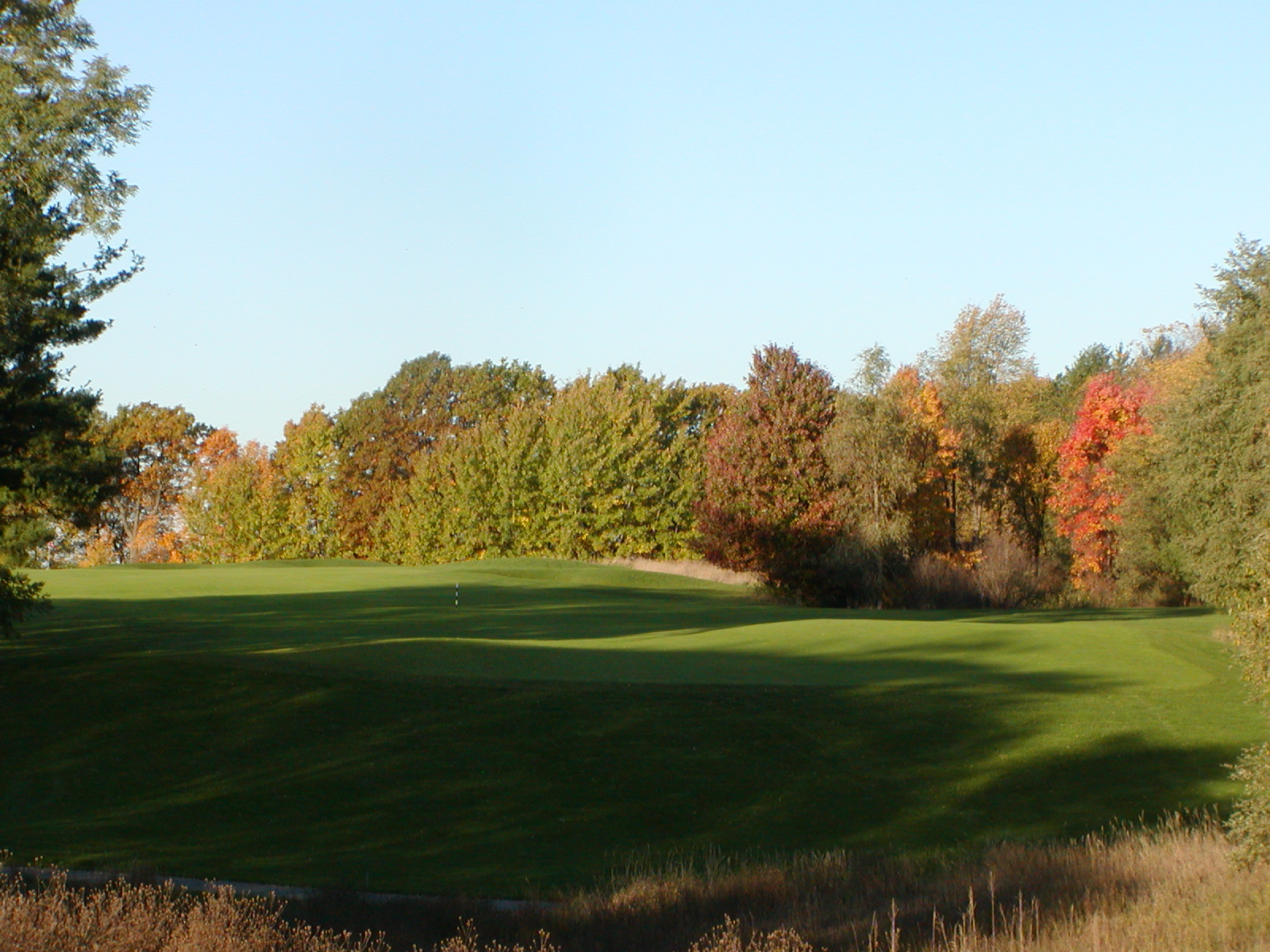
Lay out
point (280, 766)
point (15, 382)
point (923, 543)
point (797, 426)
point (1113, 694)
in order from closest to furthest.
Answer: point (280, 766) → point (1113, 694) → point (15, 382) → point (797, 426) → point (923, 543)

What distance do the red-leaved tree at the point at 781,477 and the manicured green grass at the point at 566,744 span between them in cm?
1660

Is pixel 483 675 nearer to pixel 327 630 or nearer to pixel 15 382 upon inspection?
pixel 327 630

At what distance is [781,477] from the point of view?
1559 inches

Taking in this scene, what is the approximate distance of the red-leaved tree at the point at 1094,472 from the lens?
51.9 metres

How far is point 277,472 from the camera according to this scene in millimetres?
73125

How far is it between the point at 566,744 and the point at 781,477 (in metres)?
26.2

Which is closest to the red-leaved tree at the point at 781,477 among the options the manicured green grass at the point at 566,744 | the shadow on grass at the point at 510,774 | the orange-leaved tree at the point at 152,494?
the manicured green grass at the point at 566,744

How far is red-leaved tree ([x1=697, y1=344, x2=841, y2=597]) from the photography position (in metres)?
39.2

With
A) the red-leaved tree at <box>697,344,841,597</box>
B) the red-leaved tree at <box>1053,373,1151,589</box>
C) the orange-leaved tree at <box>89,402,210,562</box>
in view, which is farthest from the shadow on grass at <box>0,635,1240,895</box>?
the orange-leaved tree at <box>89,402,210,562</box>

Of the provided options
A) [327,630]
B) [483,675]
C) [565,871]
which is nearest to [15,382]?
[327,630]

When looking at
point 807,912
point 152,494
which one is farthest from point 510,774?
point 152,494

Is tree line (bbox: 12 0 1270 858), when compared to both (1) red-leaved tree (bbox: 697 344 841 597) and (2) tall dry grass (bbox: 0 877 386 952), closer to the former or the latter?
(1) red-leaved tree (bbox: 697 344 841 597)

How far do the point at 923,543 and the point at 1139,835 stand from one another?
3417 centimetres

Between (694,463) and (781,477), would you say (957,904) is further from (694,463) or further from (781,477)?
(694,463)
